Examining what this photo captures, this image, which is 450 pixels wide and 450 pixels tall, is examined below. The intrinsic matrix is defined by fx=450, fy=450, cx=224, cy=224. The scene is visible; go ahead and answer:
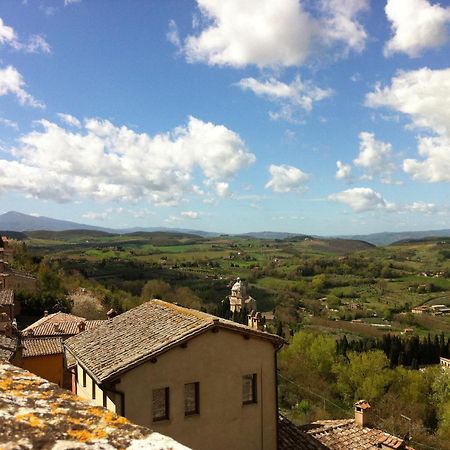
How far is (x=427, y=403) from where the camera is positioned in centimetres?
4800

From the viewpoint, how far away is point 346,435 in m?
15.6

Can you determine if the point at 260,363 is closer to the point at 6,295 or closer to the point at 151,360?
the point at 151,360

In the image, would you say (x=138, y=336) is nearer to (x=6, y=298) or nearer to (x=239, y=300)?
(x=6, y=298)

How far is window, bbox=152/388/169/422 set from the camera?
11.5 metres

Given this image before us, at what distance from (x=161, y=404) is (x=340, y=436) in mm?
7254

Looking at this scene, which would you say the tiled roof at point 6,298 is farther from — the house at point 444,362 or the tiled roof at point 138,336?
the house at point 444,362

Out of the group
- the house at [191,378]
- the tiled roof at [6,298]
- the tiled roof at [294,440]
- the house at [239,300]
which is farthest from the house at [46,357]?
the house at [239,300]

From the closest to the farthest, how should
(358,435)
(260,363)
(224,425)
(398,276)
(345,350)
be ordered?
(224,425)
(260,363)
(358,435)
(345,350)
(398,276)

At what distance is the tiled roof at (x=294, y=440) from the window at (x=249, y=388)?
1963mm

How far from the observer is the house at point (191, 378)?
444 inches

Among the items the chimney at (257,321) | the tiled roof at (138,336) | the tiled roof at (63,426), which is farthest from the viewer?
the chimney at (257,321)

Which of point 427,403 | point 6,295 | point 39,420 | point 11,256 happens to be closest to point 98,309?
point 6,295

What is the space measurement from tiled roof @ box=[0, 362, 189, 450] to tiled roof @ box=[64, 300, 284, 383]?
8.90 meters

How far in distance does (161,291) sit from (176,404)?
6765cm
